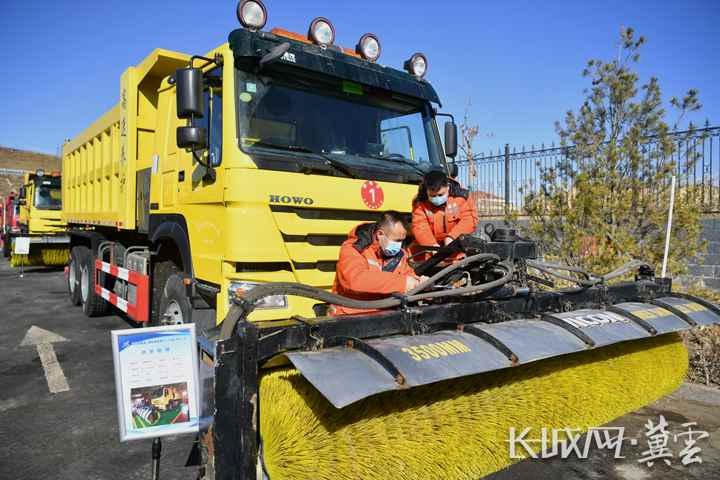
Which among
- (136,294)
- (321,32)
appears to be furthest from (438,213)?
(136,294)

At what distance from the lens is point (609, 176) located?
6277 millimetres

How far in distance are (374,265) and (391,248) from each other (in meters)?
0.15

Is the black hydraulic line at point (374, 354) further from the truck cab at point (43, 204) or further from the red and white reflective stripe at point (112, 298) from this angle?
the truck cab at point (43, 204)

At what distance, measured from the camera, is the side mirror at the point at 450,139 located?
4957 mm

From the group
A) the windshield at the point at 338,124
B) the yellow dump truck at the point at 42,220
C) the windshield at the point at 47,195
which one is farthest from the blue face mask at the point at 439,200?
the windshield at the point at 47,195

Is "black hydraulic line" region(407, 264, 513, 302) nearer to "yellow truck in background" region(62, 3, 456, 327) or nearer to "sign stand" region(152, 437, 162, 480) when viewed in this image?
"yellow truck in background" region(62, 3, 456, 327)

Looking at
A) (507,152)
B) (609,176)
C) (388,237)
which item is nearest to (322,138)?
(388,237)

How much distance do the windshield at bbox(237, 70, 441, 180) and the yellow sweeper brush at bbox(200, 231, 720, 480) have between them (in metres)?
1.17

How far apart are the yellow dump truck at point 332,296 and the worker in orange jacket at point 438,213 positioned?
0.22 metres

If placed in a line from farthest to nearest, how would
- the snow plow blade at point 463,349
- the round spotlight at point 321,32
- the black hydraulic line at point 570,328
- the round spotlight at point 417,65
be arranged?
the round spotlight at point 417,65 < the round spotlight at point 321,32 < the black hydraulic line at point 570,328 < the snow plow blade at point 463,349

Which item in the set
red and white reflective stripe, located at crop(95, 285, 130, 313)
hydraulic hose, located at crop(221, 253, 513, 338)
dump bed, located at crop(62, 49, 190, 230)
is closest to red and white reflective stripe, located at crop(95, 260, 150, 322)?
red and white reflective stripe, located at crop(95, 285, 130, 313)

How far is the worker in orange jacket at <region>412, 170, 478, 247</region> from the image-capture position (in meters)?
4.04

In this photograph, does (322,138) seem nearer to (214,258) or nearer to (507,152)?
(214,258)

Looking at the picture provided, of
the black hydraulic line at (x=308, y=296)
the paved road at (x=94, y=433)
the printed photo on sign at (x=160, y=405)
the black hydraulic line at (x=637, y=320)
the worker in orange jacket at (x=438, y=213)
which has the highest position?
the worker in orange jacket at (x=438, y=213)
